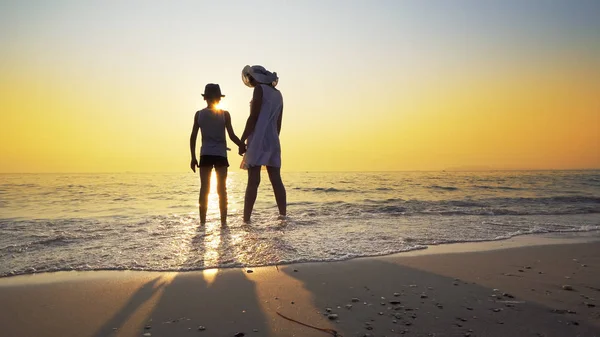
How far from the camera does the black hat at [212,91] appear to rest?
18.0ft

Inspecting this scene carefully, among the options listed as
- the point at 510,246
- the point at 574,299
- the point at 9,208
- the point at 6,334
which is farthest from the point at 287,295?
the point at 9,208

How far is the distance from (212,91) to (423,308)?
14.3 feet

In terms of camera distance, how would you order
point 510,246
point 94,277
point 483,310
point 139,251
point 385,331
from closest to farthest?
point 385,331 < point 483,310 < point 94,277 < point 139,251 < point 510,246

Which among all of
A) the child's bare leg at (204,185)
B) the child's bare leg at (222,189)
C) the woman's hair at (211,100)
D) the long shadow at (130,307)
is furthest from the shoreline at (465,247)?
the woman's hair at (211,100)

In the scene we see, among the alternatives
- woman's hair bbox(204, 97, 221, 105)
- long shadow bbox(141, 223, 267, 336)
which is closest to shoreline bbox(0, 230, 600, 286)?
long shadow bbox(141, 223, 267, 336)

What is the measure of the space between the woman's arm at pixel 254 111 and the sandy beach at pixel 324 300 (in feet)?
9.79

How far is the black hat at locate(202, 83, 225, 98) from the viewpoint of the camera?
18.0 ft

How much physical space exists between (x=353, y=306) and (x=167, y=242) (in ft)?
8.90

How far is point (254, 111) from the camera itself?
5648 mm

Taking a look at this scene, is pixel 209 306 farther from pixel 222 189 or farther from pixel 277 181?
pixel 277 181

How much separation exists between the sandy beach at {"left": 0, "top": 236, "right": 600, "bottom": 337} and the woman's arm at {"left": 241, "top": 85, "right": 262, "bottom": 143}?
2.98 m

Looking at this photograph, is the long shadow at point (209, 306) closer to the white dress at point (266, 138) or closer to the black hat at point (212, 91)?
the white dress at point (266, 138)

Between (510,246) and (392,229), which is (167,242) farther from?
(510,246)

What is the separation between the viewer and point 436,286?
2559 mm
